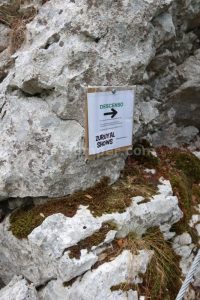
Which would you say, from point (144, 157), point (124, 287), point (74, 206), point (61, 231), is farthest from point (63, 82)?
point (124, 287)

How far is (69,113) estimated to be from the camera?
4.42 metres

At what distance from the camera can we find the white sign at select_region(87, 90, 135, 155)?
4340mm

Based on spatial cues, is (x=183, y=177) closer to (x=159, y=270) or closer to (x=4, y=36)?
(x=159, y=270)

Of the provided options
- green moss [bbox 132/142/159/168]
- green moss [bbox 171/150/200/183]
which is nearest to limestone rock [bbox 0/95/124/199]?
green moss [bbox 132/142/159/168]

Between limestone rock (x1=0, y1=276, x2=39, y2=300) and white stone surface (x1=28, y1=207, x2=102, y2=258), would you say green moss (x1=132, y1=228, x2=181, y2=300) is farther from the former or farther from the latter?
limestone rock (x1=0, y1=276, x2=39, y2=300)

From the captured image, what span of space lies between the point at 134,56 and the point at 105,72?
489mm

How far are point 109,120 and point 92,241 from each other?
4.91 ft

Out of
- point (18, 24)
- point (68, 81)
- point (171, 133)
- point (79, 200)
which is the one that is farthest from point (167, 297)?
point (18, 24)

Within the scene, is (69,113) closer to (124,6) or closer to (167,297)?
(124,6)

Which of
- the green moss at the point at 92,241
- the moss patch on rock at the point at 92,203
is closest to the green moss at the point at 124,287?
the green moss at the point at 92,241

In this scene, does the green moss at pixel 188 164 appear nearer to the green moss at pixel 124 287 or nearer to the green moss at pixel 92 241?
the green moss at pixel 92 241

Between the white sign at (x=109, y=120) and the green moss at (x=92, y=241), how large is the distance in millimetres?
919

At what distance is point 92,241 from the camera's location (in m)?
4.00

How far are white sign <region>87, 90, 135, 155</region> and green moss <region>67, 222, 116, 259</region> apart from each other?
92 centimetres
